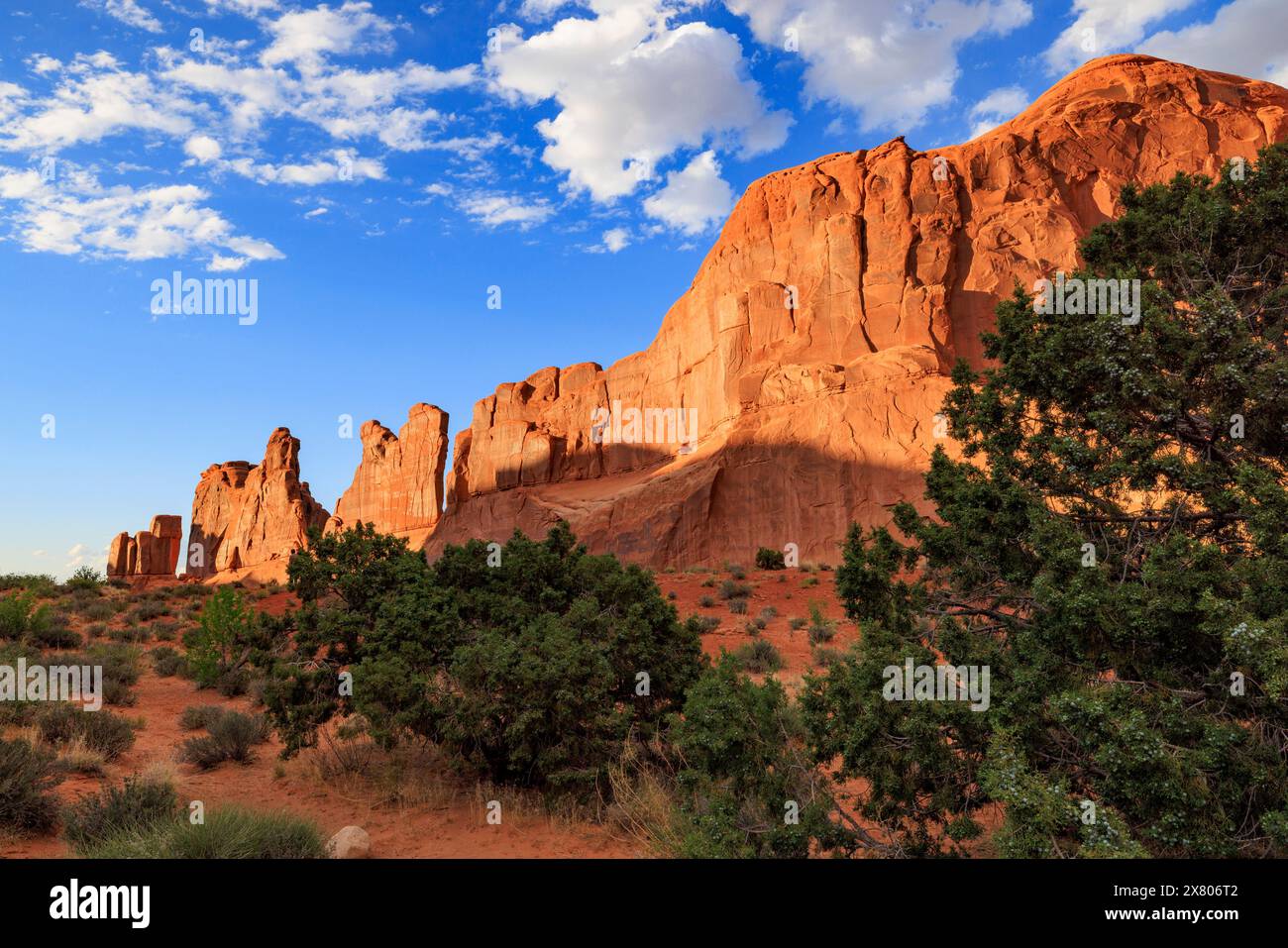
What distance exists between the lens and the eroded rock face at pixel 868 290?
42.0 meters

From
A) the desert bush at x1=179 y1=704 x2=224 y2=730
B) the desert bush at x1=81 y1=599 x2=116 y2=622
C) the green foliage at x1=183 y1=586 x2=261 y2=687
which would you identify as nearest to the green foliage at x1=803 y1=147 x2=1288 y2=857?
the desert bush at x1=179 y1=704 x2=224 y2=730

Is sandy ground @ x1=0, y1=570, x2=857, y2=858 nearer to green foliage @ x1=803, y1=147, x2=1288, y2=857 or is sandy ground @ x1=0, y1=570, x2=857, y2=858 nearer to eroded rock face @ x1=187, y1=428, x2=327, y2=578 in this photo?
green foliage @ x1=803, y1=147, x2=1288, y2=857

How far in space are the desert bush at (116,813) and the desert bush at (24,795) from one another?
0.18 meters

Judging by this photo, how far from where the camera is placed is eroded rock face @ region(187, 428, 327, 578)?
80.3m

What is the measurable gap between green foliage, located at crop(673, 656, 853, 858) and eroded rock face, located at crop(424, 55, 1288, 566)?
1343 inches

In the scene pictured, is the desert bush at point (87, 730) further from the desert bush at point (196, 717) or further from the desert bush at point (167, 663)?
the desert bush at point (167, 663)

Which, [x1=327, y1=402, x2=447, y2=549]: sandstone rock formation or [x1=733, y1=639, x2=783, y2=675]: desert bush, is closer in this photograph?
[x1=733, y1=639, x2=783, y2=675]: desert bush

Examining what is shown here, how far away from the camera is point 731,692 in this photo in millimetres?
6531

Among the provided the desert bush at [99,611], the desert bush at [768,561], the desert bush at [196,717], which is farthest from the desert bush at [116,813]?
the desert bush at [768,561]

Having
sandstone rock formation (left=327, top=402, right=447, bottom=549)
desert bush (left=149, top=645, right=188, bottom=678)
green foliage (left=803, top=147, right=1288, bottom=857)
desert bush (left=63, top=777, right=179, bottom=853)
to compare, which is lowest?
desert bush (left=149, top=645, right=188, bottom=678)

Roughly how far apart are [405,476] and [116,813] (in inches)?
2776

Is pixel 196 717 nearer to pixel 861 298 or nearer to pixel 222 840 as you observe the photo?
pixel 222 840
